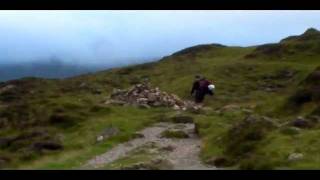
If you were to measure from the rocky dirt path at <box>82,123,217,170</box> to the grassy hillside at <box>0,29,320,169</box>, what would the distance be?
697mm

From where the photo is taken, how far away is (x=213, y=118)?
1783 inches

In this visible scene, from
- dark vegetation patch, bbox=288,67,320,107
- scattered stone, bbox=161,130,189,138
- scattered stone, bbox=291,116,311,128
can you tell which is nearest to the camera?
scattered stone, bbox=291,116,311,128

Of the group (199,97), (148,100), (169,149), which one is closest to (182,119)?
(148,100)

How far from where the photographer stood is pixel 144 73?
111688 mm

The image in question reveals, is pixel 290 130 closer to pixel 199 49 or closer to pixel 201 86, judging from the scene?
pixel 201 86

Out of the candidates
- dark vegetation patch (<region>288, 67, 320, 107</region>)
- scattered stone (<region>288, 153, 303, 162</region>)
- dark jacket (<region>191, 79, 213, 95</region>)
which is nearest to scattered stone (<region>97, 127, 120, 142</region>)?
dark vegetation patch (<region>288, 67, 320, 107</region>)

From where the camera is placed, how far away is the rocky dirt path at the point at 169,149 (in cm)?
2841

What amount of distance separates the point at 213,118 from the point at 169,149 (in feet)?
43.2

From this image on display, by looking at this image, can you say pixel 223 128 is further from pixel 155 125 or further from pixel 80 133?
pixel 80 133

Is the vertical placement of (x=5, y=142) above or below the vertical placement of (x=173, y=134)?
above

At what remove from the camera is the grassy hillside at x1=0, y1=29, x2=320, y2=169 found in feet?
92.6

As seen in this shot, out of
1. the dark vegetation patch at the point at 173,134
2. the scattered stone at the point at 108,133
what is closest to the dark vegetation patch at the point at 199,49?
the scattered stone at the point at 108,133

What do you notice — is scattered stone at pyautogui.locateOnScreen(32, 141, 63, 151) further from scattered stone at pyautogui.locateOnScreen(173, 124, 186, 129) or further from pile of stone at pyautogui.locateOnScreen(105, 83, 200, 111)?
pile of stone at pyautogui.locateOnScreen(105, 83, 200, 111)
